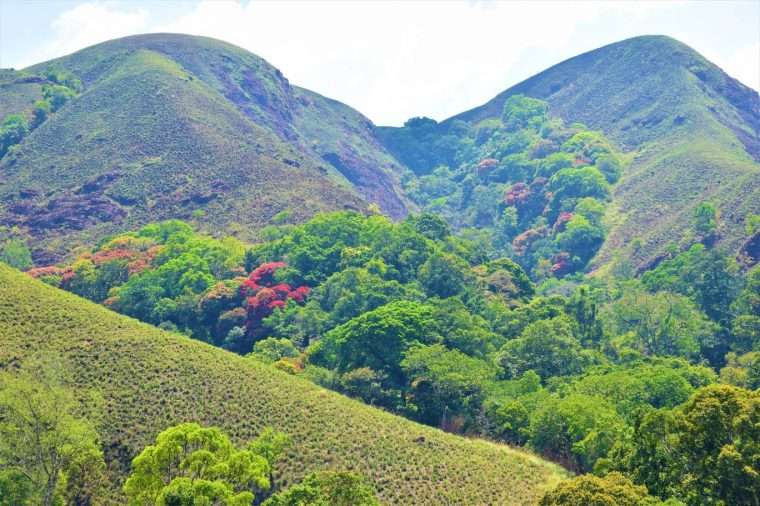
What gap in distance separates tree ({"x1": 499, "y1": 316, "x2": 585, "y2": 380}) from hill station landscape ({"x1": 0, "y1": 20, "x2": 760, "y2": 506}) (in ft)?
0.86

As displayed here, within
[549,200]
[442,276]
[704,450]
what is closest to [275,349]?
[442,276]

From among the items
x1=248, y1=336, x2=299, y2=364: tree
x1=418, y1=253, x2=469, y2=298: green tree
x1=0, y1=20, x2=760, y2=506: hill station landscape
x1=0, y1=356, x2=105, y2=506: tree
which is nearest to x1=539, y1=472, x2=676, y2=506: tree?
x1=0, y1=20, x2=760, y2=506: hill station landscape

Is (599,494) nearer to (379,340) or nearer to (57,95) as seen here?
(379,340)

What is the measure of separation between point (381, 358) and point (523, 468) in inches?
817

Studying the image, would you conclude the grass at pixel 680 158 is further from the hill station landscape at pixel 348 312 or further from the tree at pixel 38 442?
the tree at pixel 38 442

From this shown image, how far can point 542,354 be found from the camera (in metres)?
74.6

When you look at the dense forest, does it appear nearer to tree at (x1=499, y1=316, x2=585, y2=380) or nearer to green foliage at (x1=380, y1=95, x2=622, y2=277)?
tree at (x1=499, y1=316, x2=585, y2=380)

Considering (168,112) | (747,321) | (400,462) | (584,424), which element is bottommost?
(400,462)

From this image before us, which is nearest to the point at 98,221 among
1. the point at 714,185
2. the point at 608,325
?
the point at 608,325

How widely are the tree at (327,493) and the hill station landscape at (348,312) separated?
0.11 m

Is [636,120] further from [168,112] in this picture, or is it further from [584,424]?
[584,424]

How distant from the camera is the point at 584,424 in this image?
54812mm

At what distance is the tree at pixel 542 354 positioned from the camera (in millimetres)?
73625

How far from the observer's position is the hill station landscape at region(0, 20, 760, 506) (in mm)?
41688
